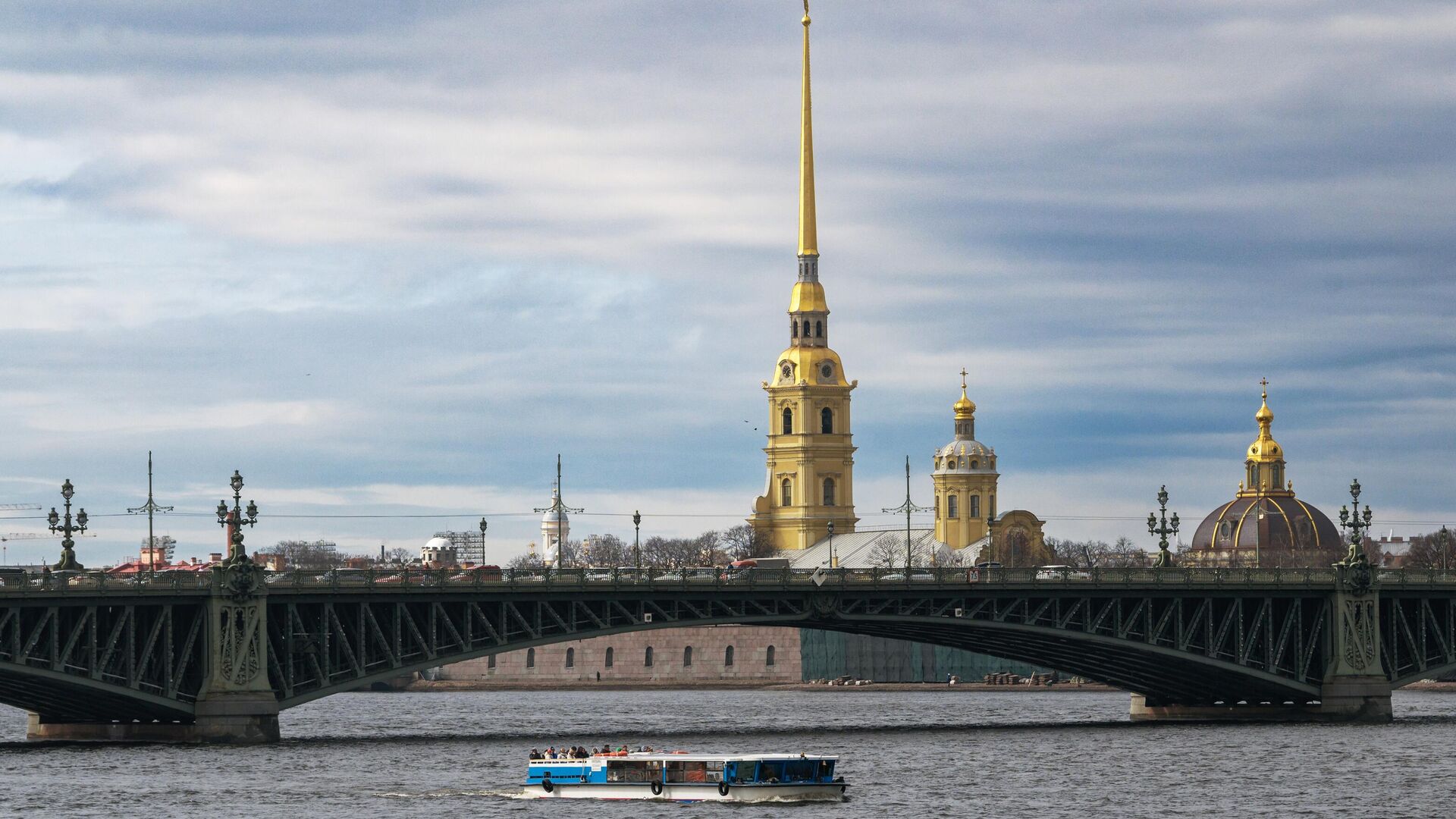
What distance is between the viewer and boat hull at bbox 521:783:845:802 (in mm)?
79750

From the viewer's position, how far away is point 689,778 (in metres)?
81.2

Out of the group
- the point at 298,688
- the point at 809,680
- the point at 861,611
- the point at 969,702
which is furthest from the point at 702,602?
the point at 809,680

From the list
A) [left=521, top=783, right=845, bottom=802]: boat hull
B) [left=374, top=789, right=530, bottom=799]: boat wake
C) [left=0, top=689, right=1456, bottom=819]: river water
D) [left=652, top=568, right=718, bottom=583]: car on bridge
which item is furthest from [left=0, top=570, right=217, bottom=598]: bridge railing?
[left=521, top=783, right=845, bottom=802]: boat hull

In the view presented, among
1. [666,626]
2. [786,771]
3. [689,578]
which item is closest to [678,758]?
[786,771]

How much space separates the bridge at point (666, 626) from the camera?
3644 inches

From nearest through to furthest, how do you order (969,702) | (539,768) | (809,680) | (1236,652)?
(539,768)
(1236,652)
(969,702)
(809,680)

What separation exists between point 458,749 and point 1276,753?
31907mm

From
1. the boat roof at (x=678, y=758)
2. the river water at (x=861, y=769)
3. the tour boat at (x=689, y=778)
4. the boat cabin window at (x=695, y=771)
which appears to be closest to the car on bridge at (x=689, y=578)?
the river water at (x=861, y=769)

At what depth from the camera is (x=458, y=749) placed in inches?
3971

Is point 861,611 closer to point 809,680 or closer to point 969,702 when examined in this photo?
point 969,702

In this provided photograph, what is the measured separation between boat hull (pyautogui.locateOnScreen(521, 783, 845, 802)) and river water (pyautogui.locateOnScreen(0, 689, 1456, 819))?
658mm

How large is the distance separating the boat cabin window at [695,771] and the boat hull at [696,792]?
0.63 feet

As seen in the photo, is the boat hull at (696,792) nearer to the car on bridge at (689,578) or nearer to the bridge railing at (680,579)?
the bridge railing at (680,579)

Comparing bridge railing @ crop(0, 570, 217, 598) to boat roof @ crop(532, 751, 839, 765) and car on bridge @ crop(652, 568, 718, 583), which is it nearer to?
boat roof @ crop(532, 751, 839, 765)
